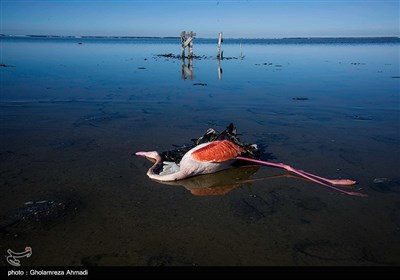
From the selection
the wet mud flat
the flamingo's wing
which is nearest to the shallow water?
the wet mud flat

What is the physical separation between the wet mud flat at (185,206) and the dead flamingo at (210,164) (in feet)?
0.47

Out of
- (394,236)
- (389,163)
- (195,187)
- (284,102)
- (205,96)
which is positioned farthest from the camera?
(205,96)

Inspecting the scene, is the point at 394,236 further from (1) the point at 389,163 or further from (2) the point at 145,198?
(2) the point at 145,198

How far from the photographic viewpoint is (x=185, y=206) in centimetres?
439

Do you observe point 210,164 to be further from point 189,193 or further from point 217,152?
point 189,193

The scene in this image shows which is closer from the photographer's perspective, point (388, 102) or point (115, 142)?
point (115, 142)

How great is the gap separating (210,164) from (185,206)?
3.52ft

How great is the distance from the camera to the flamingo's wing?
5250 millimetres

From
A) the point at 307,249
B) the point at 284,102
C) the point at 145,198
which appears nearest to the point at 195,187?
the point at 145,198

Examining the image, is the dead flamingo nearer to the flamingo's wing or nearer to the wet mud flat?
the flamingo's wing

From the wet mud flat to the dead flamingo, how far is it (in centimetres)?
14

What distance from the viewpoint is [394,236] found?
3.81 meters

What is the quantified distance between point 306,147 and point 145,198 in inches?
155
